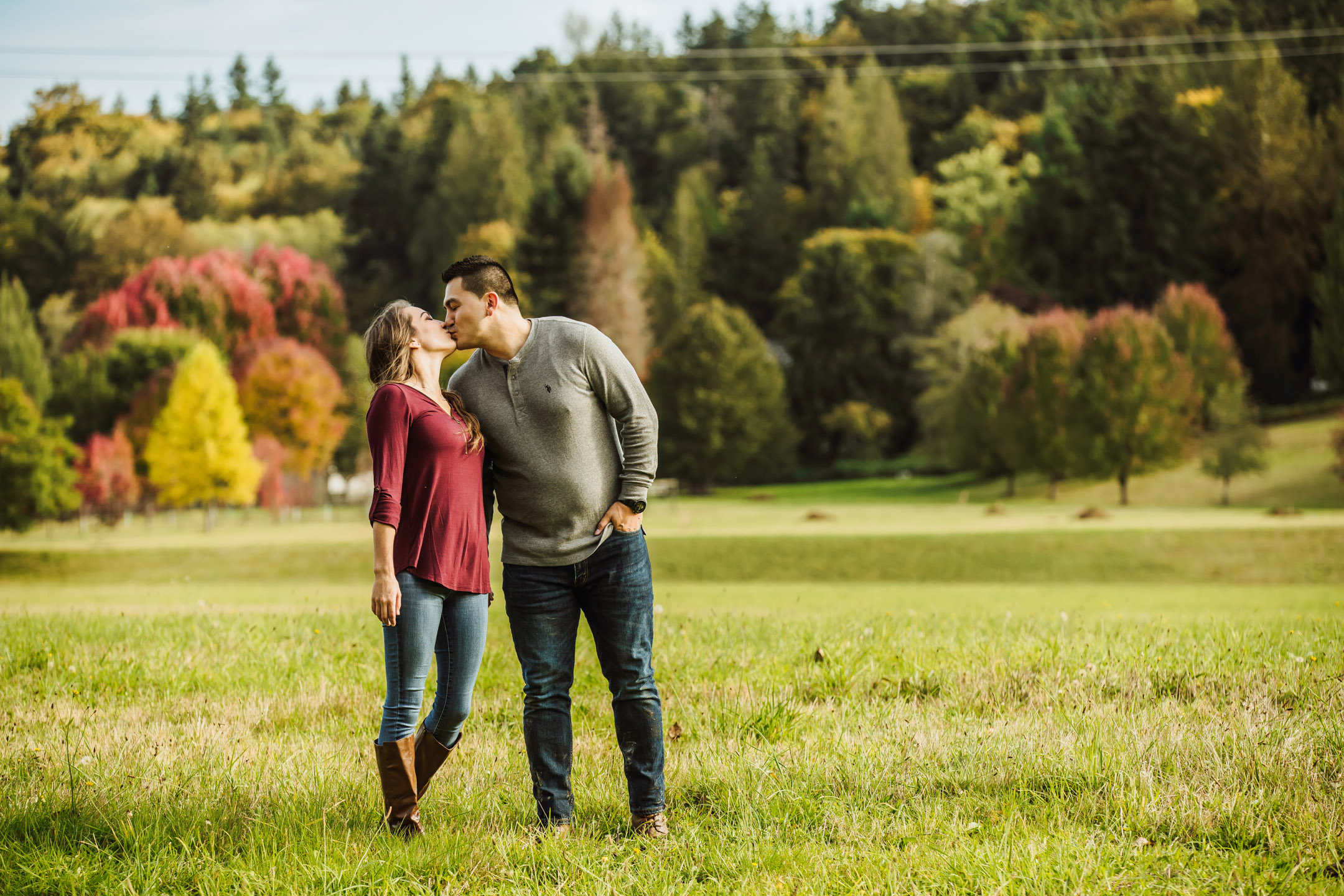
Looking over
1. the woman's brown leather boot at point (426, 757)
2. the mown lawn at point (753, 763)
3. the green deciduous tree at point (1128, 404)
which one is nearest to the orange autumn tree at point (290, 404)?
the green deciduous tree at point (1128, 404)

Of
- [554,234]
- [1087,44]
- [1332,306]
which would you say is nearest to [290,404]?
[554,234]

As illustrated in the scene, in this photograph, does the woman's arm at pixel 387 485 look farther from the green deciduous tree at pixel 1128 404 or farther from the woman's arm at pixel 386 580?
the green deciduous tree at pixel 1128 404

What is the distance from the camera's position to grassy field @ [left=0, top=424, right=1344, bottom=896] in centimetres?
338

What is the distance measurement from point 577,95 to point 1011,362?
167ft

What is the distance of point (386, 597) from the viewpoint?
12.0 feet

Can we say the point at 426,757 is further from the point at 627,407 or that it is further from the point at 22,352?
the point at 22,352

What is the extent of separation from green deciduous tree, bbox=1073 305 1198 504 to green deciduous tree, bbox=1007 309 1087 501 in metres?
0.78

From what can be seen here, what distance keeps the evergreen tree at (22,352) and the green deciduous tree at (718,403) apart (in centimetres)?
2750

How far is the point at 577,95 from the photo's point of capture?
8150cm

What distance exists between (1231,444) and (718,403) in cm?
2276

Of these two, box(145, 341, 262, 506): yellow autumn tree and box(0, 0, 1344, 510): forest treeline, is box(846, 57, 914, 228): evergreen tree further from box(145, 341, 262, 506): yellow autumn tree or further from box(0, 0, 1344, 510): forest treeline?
box(145, 341, 262, 506): yellow autumn tree

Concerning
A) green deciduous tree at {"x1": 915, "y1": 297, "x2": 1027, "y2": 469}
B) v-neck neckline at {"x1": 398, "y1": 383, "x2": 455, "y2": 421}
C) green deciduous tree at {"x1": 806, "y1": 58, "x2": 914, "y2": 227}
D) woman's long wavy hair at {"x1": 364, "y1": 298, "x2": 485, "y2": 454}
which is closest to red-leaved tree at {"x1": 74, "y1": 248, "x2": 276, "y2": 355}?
green deciduous tree at {"x1": 915, "y1": 297, "x2": 1027, "y2": 469}

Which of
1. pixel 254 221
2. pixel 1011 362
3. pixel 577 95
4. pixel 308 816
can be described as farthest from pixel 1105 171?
pixel 308 816

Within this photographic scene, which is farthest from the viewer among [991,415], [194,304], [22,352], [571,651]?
[194,304]
